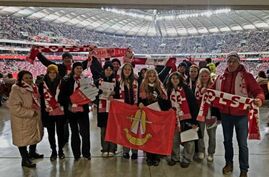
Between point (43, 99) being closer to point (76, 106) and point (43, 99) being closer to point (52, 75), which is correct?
point (52, 75)

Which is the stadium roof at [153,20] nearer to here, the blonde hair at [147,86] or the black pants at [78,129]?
the black pants at [78,129]

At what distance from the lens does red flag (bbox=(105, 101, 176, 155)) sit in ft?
12.4

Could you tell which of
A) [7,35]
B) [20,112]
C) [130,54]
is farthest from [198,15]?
[20,112]

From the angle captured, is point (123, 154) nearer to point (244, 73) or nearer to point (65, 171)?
point (65, 171)

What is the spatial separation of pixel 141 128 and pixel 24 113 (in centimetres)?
151

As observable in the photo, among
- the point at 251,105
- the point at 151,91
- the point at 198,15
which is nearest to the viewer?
the point at 251,105

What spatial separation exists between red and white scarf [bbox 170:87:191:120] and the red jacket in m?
0.46

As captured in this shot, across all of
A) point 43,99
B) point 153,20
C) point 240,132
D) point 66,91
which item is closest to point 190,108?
point 240,132

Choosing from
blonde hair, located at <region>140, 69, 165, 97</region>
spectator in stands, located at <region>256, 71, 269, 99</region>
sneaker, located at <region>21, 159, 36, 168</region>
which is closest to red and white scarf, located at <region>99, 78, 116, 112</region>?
blonde hair, located at <region>140, 69, 165, 97</region>

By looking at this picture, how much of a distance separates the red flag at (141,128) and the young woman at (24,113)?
3.25 feet

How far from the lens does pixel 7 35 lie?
53.4 feet

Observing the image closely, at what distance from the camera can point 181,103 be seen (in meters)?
3.75

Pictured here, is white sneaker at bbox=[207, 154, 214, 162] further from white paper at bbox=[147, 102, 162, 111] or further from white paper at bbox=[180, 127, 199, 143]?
white paper at bbox=[147, 102, 162, 111]

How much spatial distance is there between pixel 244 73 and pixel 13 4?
324 centimetres
